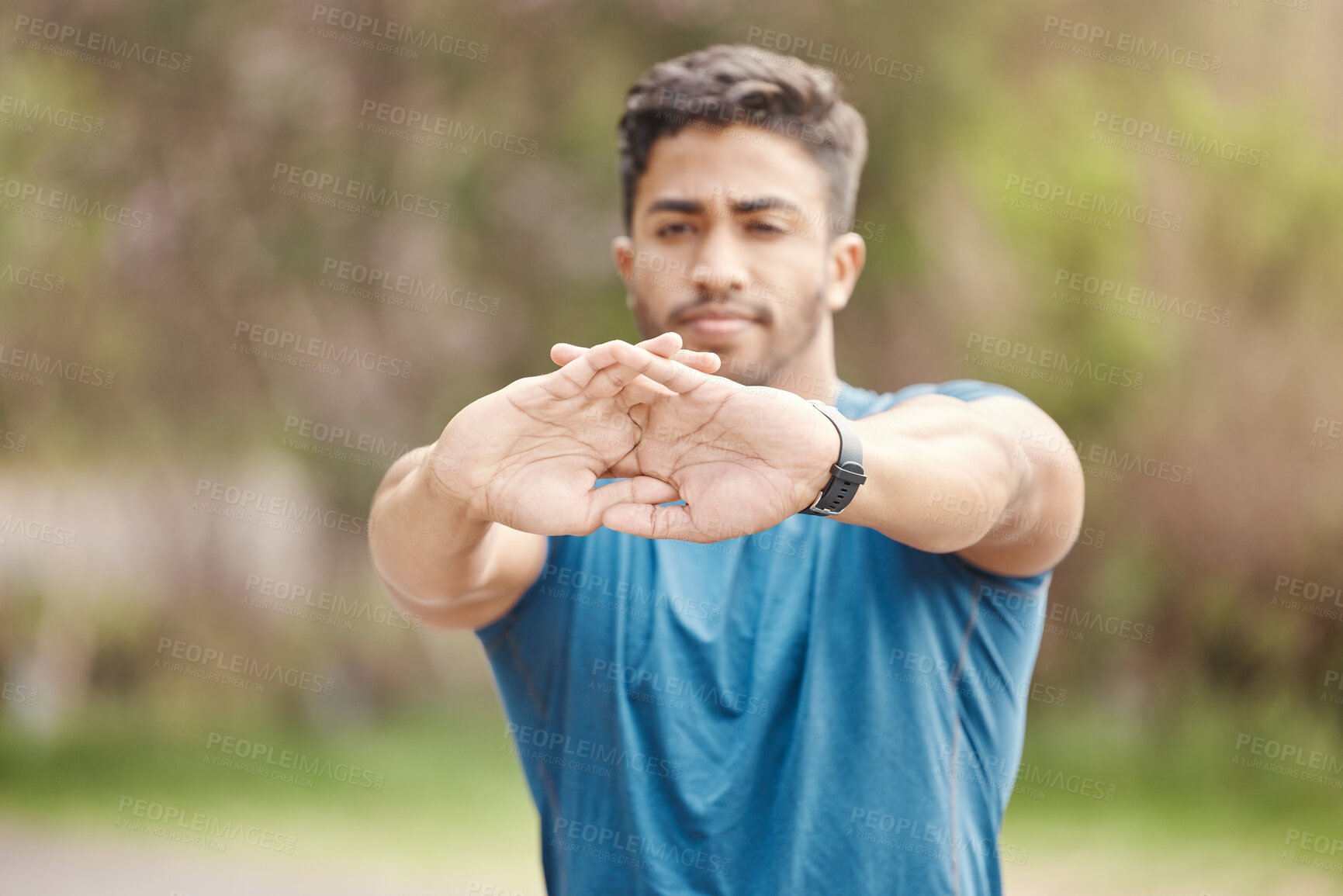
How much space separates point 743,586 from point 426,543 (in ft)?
1.83

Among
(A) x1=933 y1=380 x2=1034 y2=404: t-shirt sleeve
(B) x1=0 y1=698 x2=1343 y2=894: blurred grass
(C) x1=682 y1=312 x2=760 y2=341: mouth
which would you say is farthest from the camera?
(B) x1=0 y1=698 x2=1343 y2=894: blurred grass

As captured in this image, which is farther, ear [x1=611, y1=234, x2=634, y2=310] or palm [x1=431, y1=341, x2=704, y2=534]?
ear [x1=611, y1=234, x2=634, y2=310]

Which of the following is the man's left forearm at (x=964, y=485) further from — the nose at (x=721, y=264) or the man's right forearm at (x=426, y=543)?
the man's right forearm at (x=426, y=543)

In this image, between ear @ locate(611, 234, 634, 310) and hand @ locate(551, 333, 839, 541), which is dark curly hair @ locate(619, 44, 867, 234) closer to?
ear @ locate(611, 234, 634, 310)

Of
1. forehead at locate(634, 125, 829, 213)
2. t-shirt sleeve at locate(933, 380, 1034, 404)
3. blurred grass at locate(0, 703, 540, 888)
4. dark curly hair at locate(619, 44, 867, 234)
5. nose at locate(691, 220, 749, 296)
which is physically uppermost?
dark curly hair at locate(619, 44, 867, 234)

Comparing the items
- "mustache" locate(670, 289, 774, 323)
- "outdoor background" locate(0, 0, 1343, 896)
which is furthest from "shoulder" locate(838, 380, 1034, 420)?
"outdoor background" locate(0, 0, 1343, 896)

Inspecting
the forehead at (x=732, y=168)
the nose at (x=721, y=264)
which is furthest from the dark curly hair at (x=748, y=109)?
the nose at (x=721, y=264)

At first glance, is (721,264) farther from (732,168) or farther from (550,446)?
(550,446)

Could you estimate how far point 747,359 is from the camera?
2021 mm

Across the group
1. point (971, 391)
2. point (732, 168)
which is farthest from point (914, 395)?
point (732, 168)

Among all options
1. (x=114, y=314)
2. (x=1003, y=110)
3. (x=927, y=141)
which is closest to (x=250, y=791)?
(x=114, y=314)

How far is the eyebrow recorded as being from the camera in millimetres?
2041

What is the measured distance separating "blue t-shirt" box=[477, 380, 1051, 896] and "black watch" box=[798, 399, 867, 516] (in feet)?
1.11

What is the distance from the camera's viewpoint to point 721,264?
199 cm
